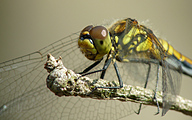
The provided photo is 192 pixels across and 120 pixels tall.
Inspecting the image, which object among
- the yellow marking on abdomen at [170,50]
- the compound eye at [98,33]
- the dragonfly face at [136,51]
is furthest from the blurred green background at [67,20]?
the compound eye at [98,33]

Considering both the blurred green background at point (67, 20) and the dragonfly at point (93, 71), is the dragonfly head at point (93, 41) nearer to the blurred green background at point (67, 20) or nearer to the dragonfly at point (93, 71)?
the dragonfly at point (93, 71)

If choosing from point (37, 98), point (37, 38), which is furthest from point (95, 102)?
point (37, 38)

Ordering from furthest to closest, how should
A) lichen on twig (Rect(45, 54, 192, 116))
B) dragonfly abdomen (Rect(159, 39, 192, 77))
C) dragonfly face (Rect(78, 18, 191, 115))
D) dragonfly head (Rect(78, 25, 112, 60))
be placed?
1. dragonfly abdomen (Rect(159, 39, 192, 77))
2. dragonfly face (Rect(78, 18, 191, 115))
3. dragonfly head (Rect(78, 25, 112, 60))
4. lichen on twig (Rect(45, 54, 192, 116))

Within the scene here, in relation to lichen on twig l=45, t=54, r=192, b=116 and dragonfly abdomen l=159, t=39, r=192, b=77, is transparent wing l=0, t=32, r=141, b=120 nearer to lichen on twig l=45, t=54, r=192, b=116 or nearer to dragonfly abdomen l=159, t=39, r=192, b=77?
lichen on twig l=45, t=54, r=192, b=116

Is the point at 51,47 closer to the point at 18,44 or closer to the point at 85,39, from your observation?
the point at 85,39

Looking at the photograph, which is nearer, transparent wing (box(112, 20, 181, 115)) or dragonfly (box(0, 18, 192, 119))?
dragonfly (box(0, 18, 192, 119))

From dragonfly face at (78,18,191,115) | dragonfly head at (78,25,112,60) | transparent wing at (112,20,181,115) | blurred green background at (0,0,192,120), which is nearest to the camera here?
dragonfly head at (78,25,112,60)

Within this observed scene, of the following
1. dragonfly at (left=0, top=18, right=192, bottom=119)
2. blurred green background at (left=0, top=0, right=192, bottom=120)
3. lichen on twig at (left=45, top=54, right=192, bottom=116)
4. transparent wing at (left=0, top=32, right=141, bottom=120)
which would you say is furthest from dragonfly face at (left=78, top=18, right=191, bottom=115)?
blurred green background at (left=0, top=0, right=192, bottom=120)
